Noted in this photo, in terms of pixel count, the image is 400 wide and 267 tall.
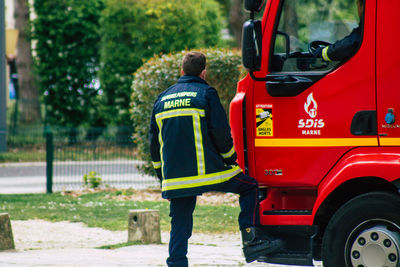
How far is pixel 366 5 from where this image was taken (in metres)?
5.69

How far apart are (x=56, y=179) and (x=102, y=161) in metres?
1.03

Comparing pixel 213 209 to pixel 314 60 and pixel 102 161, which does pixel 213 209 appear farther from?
pixel 314 60

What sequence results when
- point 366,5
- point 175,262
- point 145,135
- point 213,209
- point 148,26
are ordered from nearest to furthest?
Answer: point 366,5, point 175,262, point 213,209, point 145,135, point 148,26

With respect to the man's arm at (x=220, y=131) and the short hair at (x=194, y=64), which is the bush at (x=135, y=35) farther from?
the man's arm at (x=220, y=131)

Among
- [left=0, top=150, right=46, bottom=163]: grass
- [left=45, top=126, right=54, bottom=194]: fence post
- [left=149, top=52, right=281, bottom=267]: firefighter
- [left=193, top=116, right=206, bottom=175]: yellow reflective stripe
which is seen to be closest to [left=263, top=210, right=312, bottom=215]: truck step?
[left=149, top=52, right=281, bottom=267]: firefighter

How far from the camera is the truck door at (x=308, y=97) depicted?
18.4ft

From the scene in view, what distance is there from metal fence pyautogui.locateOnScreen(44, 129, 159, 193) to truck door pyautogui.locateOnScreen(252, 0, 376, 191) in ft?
28.7

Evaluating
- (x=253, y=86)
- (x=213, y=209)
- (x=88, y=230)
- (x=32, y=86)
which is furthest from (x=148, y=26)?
(x=253, y=86)

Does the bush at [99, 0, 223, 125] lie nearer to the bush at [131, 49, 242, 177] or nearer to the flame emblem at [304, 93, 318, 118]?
the bush at [131, 49, 242, 177]

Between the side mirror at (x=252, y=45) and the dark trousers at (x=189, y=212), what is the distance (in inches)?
35.7

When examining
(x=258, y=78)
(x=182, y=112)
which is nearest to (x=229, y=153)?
(x=182, y=112)

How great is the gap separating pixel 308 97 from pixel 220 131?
2.45 ft

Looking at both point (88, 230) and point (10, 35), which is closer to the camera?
point (88, 230)

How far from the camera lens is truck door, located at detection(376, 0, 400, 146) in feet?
18.0
